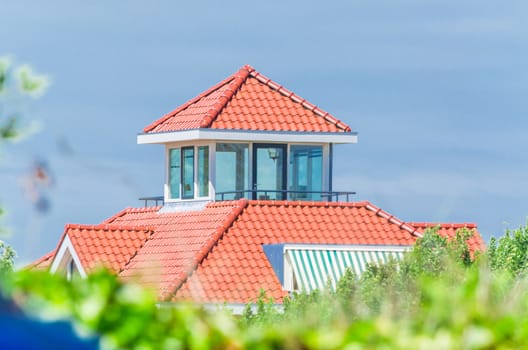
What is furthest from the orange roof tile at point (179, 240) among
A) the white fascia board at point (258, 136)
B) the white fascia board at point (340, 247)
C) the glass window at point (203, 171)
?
the white fascia board at point (340, 247)

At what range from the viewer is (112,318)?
255 inches

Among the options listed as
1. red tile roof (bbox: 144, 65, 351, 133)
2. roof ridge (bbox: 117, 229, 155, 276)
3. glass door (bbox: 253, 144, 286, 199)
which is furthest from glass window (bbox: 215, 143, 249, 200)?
roof ridge (bbox: 117, 229, 155, 276)

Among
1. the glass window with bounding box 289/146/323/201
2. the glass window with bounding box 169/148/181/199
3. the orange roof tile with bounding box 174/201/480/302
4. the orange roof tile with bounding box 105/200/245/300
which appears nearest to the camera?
the orange roof tile with bounding box 174/201/480/302

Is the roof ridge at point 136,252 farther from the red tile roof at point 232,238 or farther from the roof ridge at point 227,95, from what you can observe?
the roof ridge at point 227,95

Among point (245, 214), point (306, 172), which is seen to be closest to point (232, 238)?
point (245, 214)

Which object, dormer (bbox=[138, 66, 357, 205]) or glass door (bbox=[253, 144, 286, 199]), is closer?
dormer (bbox=[138, 66, 357, 205])

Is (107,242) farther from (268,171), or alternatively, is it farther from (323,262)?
(323,262)

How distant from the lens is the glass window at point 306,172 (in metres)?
42.2

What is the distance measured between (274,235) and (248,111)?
537 cm

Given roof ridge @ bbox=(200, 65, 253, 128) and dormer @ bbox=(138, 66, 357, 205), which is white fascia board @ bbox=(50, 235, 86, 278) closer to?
dormer @ bbox=(138, 66, 357, 205)

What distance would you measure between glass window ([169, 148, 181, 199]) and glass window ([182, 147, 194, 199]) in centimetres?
29

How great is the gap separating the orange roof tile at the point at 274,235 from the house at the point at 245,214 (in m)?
0.04

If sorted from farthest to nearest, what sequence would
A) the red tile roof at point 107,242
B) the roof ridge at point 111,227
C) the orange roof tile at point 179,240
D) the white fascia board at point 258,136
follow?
the white fascia board at point 258,136 < the roof ridge at point 111,227 < the red tile roof at point 107,242 < the orange roof tile at point 179,240

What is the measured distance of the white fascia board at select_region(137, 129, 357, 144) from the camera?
1629 inches
